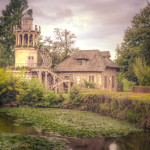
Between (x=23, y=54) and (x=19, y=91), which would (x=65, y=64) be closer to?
(x=23, y=54)

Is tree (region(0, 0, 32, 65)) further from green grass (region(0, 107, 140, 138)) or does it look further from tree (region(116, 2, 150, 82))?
green grass (region(0, 107, 140, 138))

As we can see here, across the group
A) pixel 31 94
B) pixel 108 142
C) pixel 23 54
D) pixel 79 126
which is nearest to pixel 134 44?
pixel 23 54

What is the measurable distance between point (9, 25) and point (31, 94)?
23.0 metres

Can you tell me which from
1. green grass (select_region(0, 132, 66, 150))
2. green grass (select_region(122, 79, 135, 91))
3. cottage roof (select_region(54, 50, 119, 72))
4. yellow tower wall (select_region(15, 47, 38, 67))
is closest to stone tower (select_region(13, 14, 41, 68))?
yellow tower wall (select_region(15, 47, 38, 67))

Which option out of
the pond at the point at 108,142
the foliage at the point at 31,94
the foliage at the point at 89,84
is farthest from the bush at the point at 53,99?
the pond at the point at 108,142

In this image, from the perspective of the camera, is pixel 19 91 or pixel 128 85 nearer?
pixel 19 91

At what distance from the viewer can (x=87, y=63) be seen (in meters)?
35.6

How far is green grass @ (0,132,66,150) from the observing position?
11359mm

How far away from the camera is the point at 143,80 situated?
24734 mm

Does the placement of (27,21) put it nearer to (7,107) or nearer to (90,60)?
(90,60)

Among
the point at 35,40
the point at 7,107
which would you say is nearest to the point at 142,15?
the point at 35,40

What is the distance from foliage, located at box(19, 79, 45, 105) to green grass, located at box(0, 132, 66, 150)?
1275 cm

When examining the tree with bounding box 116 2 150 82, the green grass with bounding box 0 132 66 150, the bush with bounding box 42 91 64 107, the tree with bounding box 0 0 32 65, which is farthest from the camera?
the tree with bounding box 0 0 32 65

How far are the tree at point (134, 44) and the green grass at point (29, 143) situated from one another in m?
22.9
